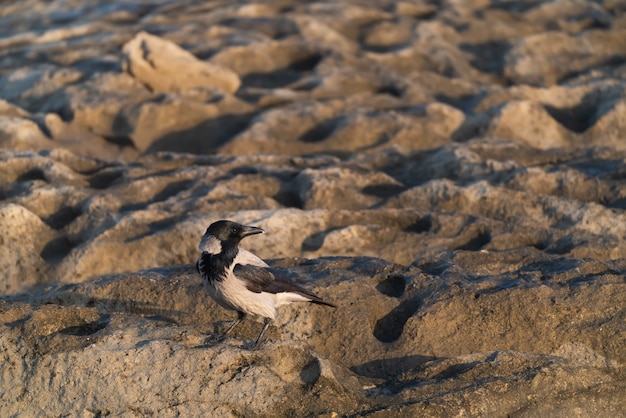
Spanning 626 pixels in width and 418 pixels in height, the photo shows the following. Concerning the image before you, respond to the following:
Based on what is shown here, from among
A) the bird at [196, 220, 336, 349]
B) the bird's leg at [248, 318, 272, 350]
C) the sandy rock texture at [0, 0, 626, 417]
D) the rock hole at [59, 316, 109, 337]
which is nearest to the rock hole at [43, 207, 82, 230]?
the sandy rock texture at [0, 0, 626, 417]

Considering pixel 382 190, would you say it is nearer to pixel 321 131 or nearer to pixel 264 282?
pixel 321 131

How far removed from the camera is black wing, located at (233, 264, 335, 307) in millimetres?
5316

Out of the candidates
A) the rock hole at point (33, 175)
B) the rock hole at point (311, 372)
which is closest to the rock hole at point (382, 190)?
the rock hole at point (33, 175)

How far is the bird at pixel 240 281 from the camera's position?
207 inches

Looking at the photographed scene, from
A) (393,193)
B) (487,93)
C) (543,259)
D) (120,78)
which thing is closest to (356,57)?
(487,93)

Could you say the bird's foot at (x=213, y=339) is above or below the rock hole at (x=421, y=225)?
above

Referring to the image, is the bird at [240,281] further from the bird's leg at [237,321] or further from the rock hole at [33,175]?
the rock hole at [33,175]

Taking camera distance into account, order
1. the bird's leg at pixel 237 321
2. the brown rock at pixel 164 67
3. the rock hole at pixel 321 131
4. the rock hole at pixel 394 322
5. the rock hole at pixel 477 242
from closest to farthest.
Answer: the bird's leg at pixel 237 321 → the rock hole at pixel 394 322 → the rock hole at pixel 477 242 → the rock hole at pixel 321 131 → the brown rock at pixel 164 67

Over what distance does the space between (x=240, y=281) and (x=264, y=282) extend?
148 millimetres

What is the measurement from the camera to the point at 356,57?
1378cm

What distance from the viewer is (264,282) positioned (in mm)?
5344

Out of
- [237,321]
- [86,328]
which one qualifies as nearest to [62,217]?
[86,328]

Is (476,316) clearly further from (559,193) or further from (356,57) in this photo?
(356,57)

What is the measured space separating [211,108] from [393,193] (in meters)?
3.63
